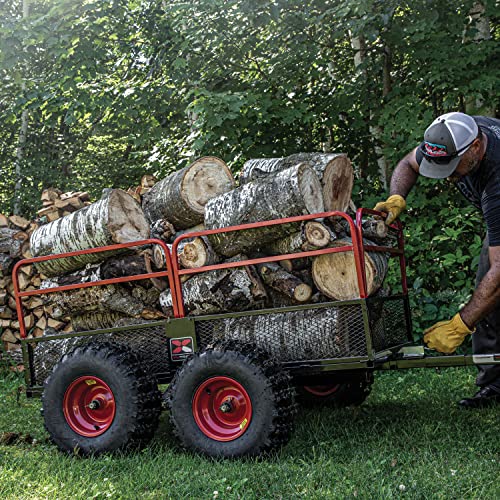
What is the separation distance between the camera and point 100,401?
4652 millimetres

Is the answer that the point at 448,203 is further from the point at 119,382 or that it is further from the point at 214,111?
the point at 119,382

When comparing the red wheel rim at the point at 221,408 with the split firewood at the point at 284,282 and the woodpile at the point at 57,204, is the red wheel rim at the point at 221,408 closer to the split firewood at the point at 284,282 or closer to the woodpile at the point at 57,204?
the split firewood at the point at 284,282

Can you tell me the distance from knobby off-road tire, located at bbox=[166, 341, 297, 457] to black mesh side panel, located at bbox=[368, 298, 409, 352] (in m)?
0.72

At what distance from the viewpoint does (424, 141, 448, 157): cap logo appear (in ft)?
13.6

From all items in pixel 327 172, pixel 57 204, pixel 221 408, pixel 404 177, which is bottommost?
pixel 221 408

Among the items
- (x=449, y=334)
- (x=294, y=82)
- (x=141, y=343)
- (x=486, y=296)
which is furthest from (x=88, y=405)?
(x=294, y=82)

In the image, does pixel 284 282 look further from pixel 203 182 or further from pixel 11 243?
pixel 11 243

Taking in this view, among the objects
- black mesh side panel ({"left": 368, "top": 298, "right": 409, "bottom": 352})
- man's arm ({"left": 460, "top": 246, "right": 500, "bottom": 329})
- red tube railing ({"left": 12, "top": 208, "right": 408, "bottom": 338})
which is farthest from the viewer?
black mesh side panel ({"left": 368, "top": 298, "right": 409, "bottom": 352})

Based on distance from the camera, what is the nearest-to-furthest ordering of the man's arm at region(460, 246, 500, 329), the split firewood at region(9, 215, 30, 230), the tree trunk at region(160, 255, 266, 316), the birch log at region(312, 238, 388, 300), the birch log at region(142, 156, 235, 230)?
the man's arm at region(460, 246, 500, 329), the birch log at region(312, 238, 388, 300), the tree trunk at region(160, 255, 266, 316), the birch log at region(142, 156, 235, 230), the split firewood at region(9, 215, 30, 230)

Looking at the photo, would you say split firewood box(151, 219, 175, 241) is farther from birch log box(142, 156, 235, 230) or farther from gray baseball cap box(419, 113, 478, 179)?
gray baseball cap box(419, 113, 478, 179)

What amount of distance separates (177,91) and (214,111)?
3.80 ft

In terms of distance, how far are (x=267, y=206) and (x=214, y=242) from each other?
1.57 ft

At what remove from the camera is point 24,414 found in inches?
243

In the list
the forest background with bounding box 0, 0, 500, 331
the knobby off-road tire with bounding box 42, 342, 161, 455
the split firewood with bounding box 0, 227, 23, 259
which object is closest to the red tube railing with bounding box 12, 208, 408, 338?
the knobby off-road tire with bounding box 42, 342, 161, 455
